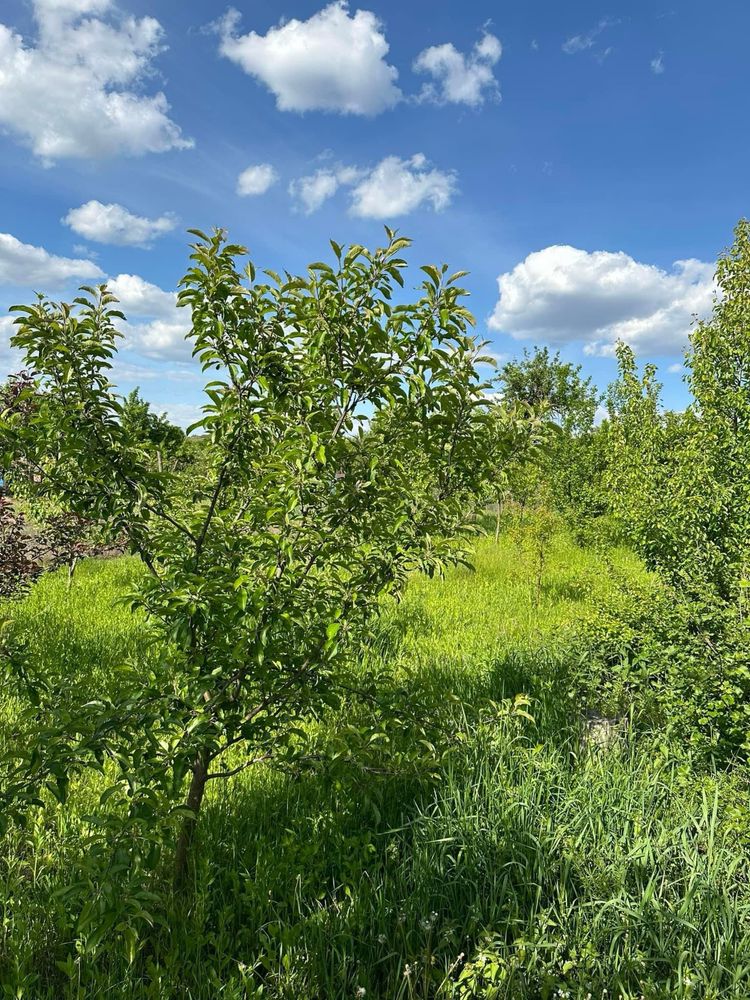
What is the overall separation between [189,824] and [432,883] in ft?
4.37

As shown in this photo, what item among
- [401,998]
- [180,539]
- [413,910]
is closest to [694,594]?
[413,910]

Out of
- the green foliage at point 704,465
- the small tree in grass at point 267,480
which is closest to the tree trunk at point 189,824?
the small tree in grass at point 267,480

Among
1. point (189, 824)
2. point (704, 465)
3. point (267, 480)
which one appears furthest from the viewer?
point (704, 465)

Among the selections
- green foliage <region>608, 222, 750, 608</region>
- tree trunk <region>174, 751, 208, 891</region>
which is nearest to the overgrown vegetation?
tree trunk <region>174, 751, 208, 891</region>

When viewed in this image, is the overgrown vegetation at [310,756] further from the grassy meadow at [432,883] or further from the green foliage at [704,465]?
the green foliage at [704,465]

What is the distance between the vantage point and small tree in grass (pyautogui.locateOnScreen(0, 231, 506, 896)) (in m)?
2.30

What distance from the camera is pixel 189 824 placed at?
2900 mm

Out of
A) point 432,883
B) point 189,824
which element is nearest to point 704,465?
point 432,883

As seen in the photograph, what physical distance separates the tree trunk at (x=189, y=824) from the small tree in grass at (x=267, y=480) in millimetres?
13

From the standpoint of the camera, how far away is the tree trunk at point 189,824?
2.80m

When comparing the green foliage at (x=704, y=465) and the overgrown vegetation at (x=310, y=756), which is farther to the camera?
the green foliage at (x=704, y=465)

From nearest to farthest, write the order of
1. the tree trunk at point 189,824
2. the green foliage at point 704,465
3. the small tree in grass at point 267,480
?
the small tree in grass at point 267,480
the tree trunk at point 189,824
the green foliage at point 704,465

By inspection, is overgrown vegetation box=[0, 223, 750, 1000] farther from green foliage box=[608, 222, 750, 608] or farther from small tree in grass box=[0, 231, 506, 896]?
green foliage box=[608, 222, 750, 608]

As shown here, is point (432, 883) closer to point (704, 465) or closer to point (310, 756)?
point (310, 756)
